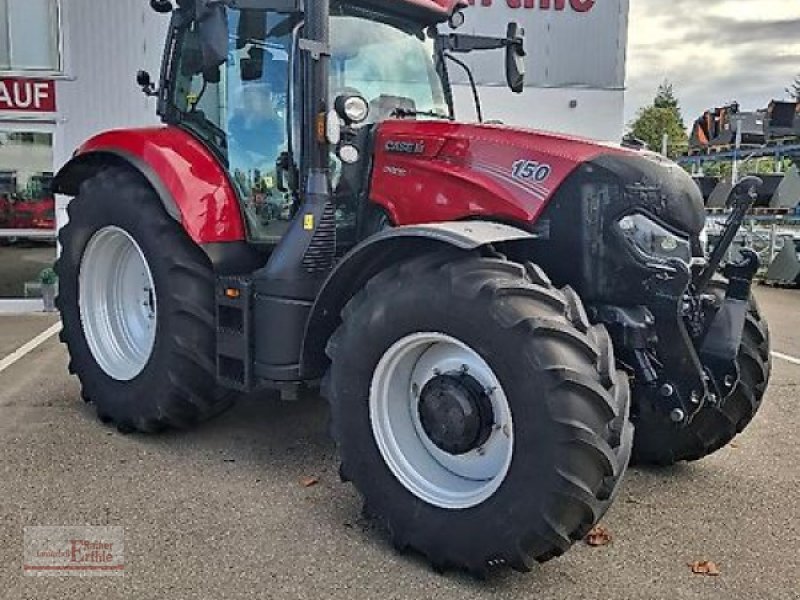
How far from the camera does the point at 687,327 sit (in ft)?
11.1

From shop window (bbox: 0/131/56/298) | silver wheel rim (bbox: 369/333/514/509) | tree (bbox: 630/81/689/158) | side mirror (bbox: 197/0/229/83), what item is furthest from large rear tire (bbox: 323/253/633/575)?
tree (bbox: 630/81/689/158)

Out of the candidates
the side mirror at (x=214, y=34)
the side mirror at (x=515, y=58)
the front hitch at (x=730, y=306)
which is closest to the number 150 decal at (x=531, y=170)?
the front hitch at (x=730, y=306)

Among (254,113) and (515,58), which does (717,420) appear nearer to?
(515,58)

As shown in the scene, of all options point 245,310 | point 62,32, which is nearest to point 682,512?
point 245,310

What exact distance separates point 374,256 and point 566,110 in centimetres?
1484

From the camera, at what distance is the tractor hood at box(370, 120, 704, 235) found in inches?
126

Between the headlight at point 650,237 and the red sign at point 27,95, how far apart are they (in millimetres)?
7527

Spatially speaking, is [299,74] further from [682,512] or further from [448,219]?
[682,512]

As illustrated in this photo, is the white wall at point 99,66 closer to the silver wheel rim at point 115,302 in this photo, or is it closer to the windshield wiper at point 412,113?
the silver wheel rim at point 115,302

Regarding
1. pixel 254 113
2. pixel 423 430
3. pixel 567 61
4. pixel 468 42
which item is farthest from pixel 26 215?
pixel 567 61

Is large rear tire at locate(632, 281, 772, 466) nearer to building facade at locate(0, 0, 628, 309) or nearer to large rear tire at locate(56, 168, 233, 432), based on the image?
large rear tire at locate(56, 168, 233, 432)

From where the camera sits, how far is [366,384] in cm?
321

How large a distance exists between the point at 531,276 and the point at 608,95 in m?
15.8

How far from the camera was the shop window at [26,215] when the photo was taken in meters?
8.91
